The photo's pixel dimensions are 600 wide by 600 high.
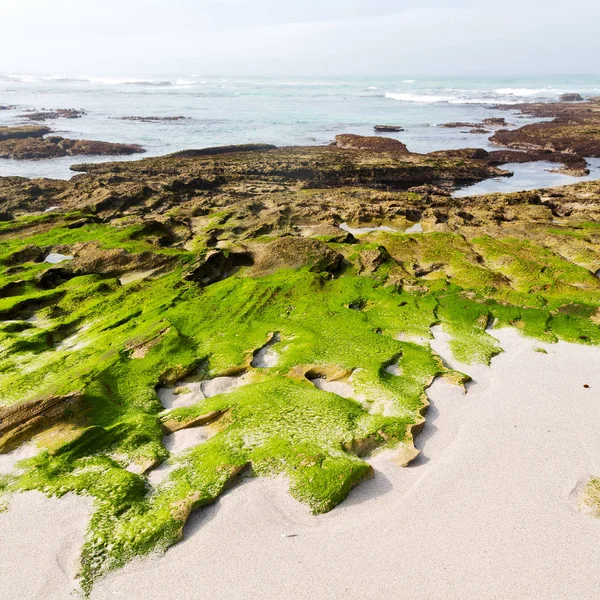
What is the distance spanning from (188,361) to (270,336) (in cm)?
233

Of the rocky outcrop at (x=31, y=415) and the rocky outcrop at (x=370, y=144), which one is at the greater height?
the rocky outcrop at (x=370, y=144)

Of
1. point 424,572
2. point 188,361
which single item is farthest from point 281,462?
point 188,361

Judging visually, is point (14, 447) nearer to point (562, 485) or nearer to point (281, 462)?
point (281, 462)

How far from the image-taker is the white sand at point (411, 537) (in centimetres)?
599

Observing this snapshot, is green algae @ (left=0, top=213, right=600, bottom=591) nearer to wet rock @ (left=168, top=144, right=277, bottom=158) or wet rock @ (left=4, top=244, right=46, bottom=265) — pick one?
wet rock @ (left=4, top=244, right=46, bottom=265)

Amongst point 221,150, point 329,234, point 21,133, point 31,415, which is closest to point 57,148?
point 21,133

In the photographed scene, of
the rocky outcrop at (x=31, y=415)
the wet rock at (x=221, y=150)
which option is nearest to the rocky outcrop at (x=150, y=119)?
the wet rock at (x=221, y=150)

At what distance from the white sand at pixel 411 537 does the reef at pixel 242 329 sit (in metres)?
0.35

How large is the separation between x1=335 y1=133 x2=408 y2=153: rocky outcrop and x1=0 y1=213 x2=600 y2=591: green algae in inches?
1200

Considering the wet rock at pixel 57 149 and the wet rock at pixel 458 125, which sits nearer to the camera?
the wet rock at pixel 57 149

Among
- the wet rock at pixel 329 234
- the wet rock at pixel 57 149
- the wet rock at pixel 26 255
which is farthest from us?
the wet rock at pixel 57 149

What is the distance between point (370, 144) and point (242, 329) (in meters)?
40.6

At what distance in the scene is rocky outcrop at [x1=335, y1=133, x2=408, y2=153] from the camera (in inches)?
1806

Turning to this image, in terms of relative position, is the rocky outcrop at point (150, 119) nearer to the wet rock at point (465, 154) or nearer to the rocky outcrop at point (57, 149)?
the rocky outcrop at point (57, 149)
